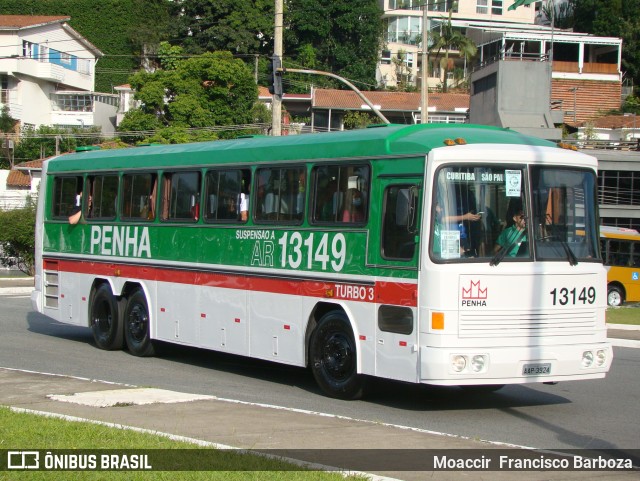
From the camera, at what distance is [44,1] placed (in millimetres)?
88000

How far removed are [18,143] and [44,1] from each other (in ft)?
80.5

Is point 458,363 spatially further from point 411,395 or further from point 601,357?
point 411,395

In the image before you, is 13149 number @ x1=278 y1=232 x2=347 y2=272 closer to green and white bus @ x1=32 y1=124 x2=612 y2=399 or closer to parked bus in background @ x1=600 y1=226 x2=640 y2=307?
green and white bus @ x1=32 y1=124 x2=612 y2=399

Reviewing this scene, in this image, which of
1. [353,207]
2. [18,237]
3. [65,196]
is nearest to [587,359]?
[353,207]

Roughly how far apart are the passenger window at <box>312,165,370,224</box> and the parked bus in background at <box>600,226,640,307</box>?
86.1 ft

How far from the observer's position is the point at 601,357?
37.1 feet

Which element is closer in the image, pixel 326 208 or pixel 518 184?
pixel 518 184

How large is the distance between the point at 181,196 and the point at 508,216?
6368 millimetres

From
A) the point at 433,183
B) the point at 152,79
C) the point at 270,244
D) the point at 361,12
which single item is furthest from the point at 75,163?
the point at 361,12

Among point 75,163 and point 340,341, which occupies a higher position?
point 75,163

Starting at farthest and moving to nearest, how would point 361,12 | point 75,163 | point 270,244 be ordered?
point 361,12
point 75,163
point 270,244

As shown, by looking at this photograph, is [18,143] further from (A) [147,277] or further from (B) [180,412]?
(B) [180,412]

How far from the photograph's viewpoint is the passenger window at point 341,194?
11.8m

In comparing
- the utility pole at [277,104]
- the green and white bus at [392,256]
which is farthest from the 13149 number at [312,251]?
the utility pole at [277,104]
